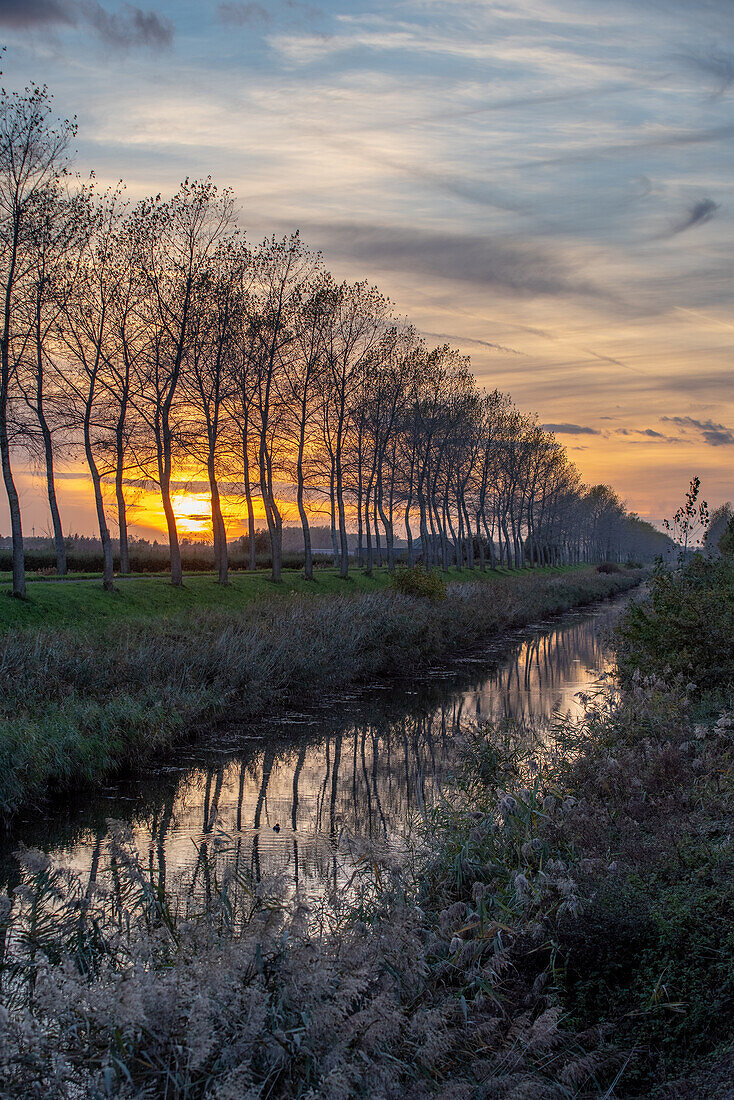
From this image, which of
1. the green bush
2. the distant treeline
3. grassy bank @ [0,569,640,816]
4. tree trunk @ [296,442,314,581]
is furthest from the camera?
tree trunk @ [296,442,314,581]

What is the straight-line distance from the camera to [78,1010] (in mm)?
3559

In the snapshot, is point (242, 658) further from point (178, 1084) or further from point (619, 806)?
point (178, 1084)

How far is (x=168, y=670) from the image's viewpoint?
54.6 feet

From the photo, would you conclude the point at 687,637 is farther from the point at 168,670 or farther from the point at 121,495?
the point at 121,495

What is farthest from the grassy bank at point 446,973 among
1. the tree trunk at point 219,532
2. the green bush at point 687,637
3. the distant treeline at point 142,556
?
the distant treeline at point 142,556

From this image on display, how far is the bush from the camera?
1212 inches

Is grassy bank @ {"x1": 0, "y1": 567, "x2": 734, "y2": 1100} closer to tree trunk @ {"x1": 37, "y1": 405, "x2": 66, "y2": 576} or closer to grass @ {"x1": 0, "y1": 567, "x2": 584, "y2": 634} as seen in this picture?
grass @ {"x1": 0, "y1": 567, "x2": 584, "y2": 634}

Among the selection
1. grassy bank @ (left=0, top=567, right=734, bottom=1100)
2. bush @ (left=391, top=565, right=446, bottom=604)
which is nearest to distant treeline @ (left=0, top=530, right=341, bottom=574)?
bush @ (left=391, top=565, right=446, bottom=604)

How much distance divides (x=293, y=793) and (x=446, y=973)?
7.20 meters

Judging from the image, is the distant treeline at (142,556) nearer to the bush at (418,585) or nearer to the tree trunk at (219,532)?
the tree trunk at (219,532)

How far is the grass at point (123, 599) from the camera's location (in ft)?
70.8

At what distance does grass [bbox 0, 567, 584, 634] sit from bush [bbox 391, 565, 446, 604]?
3278 mm

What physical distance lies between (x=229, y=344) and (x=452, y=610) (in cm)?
1414

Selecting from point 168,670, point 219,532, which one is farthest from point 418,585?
point 168,670
